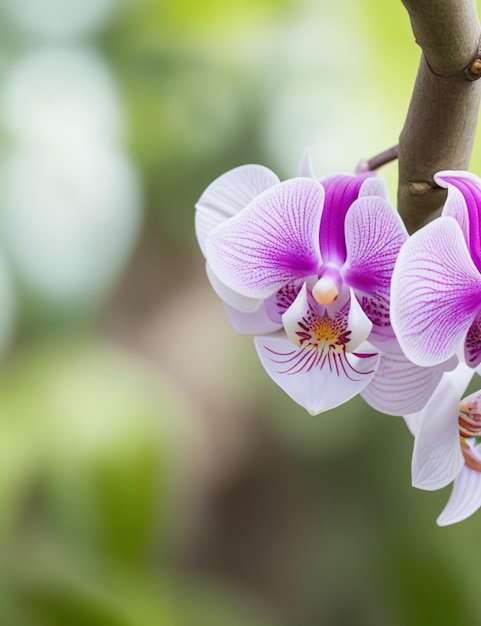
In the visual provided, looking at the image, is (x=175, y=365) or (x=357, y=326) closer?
(x=357, y=326)

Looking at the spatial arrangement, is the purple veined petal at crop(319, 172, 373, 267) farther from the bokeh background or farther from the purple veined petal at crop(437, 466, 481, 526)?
the bokeh background

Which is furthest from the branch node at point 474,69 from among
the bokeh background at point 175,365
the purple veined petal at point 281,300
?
the bokeh background at point 175,365

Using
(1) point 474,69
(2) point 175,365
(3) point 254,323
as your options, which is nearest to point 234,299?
(3) point 254,323

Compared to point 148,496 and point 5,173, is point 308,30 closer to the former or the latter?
point 5,173

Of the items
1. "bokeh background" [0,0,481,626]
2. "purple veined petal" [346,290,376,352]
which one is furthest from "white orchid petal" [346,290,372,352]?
"bokeh background" [0,0,481,626]

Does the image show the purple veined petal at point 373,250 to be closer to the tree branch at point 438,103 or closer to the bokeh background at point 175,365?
the tree branch at point 438,103

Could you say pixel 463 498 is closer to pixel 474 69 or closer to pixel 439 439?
pixel 439 439
